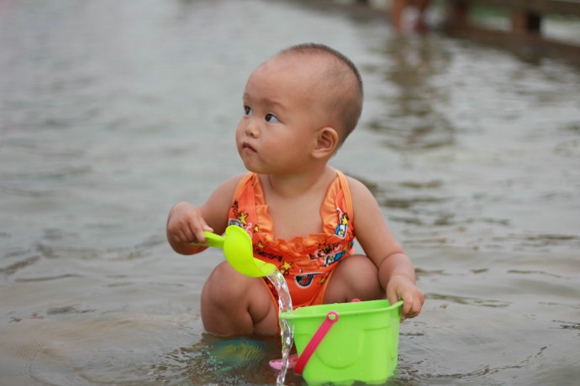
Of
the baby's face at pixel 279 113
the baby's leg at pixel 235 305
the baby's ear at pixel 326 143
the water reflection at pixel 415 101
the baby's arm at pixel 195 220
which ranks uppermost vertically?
the baby's face at pixel 279 113

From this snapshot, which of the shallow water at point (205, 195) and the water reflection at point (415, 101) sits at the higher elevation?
the shallow water at point (205, 195)

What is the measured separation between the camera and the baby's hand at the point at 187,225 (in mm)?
2578

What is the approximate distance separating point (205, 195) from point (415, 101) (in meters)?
3.23

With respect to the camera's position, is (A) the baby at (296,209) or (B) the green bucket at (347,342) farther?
(A) the baby at (296,209)

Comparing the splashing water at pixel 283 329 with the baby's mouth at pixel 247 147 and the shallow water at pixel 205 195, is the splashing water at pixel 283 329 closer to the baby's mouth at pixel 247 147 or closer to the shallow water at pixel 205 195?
the shallow water at pixel 205 195

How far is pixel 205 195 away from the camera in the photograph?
472 cm

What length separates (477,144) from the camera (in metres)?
5.80

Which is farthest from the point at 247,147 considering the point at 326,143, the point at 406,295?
the point at 406,295

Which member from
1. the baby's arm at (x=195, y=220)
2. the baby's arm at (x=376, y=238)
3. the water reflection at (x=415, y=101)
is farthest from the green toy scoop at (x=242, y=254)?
the water reflection at (x=415, y=101)

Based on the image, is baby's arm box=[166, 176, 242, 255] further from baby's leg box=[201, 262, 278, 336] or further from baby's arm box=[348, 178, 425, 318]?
baby's arm box=[348, 178, 425, 318]

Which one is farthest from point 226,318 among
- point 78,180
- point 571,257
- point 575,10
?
point 575,10

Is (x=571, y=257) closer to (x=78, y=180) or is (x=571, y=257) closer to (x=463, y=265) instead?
(x=463, y=265)

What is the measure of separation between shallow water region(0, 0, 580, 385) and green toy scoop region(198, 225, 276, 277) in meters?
0.32

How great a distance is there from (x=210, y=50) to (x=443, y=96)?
4.31 metres
